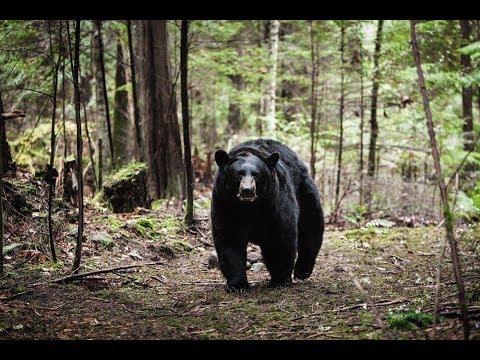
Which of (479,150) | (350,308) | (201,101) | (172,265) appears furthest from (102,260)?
(201,101)

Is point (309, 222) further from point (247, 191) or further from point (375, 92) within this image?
point (375, 92)

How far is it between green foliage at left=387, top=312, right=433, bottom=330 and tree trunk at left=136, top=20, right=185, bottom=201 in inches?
325

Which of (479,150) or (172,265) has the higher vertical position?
(479,150)

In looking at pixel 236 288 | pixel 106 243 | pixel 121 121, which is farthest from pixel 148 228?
pixel 121 121

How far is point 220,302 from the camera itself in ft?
17.9

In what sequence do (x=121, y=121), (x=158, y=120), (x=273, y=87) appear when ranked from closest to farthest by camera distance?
(x=158, y=120), (x=121, y=121), (x=273, y=87)

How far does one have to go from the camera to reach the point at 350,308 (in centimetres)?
466

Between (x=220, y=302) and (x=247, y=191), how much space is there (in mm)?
1178

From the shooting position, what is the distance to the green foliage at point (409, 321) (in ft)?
12.4

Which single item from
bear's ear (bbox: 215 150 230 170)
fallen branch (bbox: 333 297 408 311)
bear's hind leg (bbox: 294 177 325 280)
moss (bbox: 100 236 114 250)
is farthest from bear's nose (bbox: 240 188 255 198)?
moss (bbox: 100 236 114 250)

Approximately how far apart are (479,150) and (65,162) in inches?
398

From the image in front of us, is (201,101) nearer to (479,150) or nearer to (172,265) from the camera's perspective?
(479,150)

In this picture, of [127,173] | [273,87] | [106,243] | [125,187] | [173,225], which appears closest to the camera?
[106,243]

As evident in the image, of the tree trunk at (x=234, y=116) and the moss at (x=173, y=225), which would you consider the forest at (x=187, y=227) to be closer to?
the moss at (x=173, y=225)
